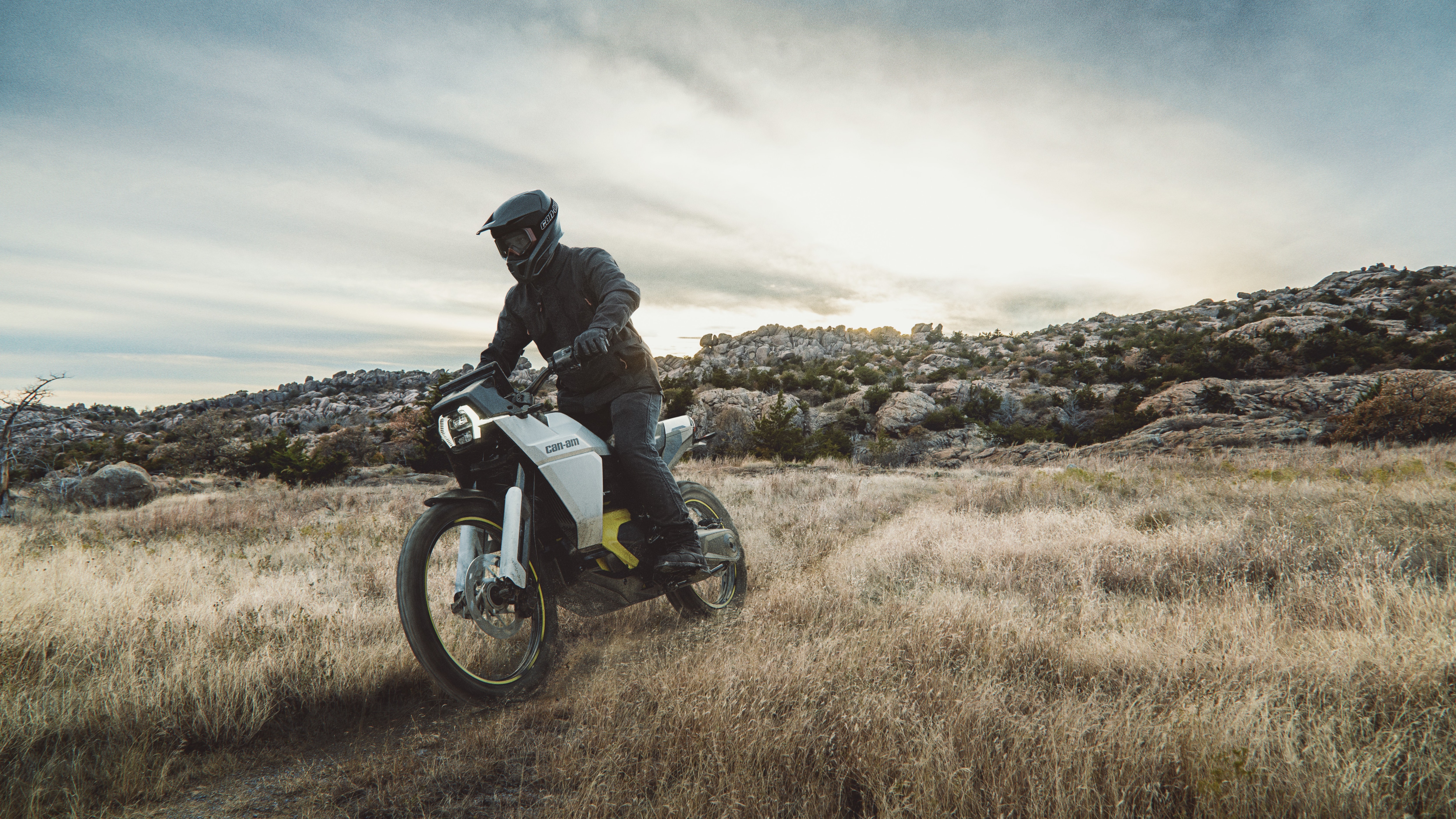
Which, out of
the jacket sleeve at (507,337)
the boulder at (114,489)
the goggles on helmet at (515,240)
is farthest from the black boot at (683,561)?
the boulder at (114,489)

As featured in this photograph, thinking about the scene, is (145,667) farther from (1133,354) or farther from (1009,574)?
(1133,354)

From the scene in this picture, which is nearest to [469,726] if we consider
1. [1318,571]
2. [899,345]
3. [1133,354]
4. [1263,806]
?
[1263,806]

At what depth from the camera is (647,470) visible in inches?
142

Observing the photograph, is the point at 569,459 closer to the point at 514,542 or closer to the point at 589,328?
the point at 514,542

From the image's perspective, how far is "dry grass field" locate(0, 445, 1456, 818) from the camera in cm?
202

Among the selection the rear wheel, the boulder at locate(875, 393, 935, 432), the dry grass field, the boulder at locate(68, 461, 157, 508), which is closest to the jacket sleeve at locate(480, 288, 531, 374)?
the rear wheel

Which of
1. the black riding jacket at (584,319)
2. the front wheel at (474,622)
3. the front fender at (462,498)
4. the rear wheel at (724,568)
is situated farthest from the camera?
the rear wheel at (724,568)

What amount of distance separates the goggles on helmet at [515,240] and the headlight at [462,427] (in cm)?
113

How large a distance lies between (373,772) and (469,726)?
1.56 ft

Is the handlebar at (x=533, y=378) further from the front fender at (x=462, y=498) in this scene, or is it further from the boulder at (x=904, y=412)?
the boulder at (x=904, y=412)

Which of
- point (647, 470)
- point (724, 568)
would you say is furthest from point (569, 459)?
point (724, 568)

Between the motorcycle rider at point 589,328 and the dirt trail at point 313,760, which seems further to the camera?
the motorcycle rider at point 589,328

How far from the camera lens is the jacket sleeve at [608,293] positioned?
134 inches

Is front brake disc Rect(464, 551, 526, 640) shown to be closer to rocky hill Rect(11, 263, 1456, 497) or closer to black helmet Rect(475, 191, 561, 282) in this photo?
rocky hill Rect(11, 263, 1456, 497)
